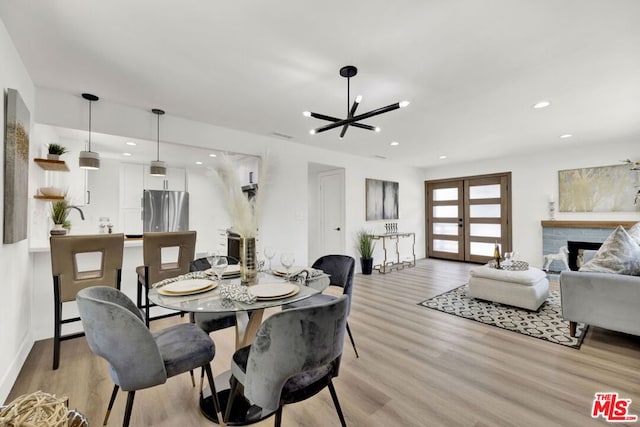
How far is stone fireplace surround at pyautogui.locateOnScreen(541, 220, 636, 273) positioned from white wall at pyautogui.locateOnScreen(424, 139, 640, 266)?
0.59ft

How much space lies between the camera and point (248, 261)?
1.88 metres

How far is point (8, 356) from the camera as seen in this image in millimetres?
1930

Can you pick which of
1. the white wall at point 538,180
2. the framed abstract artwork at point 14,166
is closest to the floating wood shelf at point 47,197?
the framed abstract artwork at point 14,166

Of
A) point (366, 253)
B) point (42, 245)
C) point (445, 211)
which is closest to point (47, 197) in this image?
point (42, 245)

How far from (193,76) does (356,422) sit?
2.93 metres

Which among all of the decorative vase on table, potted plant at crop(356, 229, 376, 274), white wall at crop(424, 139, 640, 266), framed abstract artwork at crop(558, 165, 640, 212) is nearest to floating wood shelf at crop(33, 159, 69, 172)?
the decorative vase on table

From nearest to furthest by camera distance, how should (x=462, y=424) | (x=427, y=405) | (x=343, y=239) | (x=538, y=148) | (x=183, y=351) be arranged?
(x=183, y=351) → (x=462, y=424) → (x=427, y=405) → (x=538, y=148) → (x=343, y=239)

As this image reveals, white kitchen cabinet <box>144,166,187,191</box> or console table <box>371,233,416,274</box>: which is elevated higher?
white kitchen cabinet <box>144,166,187,191</box>

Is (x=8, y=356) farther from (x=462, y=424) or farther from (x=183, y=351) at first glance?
(x=462, y=424)

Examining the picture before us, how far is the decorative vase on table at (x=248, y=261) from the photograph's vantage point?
6.05ft

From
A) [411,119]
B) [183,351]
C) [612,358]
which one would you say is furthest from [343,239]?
[183,351]

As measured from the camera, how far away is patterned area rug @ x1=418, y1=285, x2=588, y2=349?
8.99ft

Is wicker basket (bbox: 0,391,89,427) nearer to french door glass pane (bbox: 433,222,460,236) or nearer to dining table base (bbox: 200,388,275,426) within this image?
dining table base (bbox: 200,388,275,426)

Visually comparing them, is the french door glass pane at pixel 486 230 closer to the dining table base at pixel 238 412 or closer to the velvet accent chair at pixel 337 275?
the velvet accent chair at pixel 337 275
